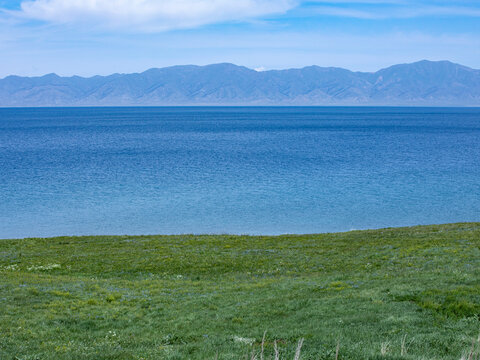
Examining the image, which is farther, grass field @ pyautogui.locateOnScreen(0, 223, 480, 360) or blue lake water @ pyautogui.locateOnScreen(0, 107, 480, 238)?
blue lake water @ pyautogui.locateOnScreen(0, 107, 480, 238)

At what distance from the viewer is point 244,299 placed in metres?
18.5

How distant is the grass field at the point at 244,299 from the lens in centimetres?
1226

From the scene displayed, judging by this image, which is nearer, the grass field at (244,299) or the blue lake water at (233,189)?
the grass field at (244,299)

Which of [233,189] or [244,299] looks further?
[233,189]

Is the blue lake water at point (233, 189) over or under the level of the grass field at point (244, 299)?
under

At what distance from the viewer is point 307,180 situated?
2970 inches

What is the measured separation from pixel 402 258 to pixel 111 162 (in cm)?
8191

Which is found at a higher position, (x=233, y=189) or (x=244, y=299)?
(x=244, y=299)

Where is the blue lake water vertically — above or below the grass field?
below

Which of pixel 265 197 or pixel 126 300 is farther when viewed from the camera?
pixel 265 197

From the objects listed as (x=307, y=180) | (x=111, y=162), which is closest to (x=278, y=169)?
(x=307, y=180)

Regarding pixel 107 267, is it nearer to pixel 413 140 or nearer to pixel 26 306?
pixel 26 306

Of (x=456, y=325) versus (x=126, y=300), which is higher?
(x=456, y=325)

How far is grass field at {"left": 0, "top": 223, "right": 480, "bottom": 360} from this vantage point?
40.2 feet
